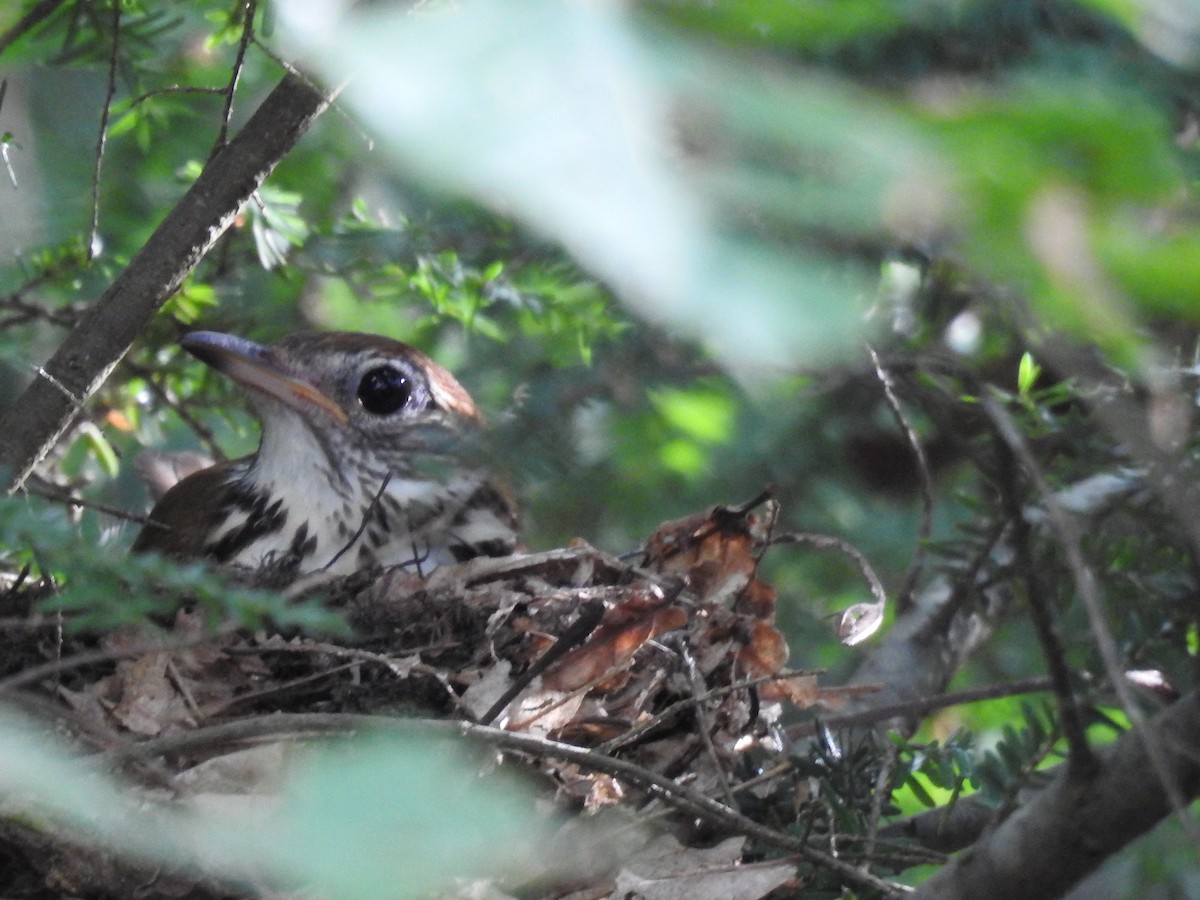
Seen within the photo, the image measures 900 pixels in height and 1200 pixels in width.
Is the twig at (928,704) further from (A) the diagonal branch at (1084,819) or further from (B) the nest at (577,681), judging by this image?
(A) the diagonal branch at (1084,819)

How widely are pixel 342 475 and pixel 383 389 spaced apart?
0.25m

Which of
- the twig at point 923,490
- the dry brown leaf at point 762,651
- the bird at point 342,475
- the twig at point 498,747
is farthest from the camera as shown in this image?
the bird at point 342,475

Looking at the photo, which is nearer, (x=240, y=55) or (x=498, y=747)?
(x=498, y=747)

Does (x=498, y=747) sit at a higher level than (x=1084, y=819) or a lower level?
higher

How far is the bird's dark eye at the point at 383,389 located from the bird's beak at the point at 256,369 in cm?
7

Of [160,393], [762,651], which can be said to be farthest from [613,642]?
[160,393]

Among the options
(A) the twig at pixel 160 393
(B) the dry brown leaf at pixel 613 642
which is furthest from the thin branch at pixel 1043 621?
(A) the twig at pixel 160 393

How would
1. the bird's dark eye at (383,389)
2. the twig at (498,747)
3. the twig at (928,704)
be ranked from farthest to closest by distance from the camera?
the bird's dark eye at (383,389), the twig at (928,704), the twig at (498,747)

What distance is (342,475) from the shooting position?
11.4ft

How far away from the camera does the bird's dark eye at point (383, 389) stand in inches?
140

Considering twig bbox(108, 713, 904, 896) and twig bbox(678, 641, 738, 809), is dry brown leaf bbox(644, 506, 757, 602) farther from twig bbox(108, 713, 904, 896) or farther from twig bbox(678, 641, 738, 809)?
twig bbox(108, 713, 904, 896)

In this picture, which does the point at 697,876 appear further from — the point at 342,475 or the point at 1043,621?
the point at 342,475

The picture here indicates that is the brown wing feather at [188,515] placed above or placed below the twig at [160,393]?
below

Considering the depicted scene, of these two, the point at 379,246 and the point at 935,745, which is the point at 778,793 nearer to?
the point at 935,745
